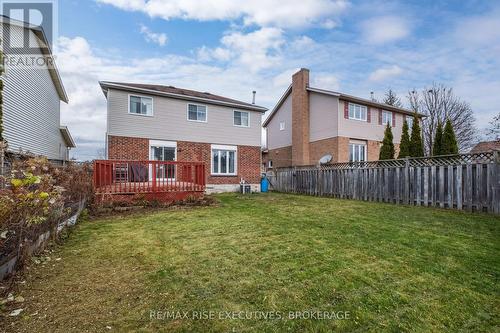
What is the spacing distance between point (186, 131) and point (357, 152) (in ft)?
41.8

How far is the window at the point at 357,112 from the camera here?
1853cm

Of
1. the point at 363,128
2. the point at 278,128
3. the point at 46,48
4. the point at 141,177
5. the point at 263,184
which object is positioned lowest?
the point at 263,184

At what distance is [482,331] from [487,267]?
1.72 metres

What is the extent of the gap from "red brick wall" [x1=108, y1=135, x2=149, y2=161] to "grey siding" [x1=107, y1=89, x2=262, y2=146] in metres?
0.26

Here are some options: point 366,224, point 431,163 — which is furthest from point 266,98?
point 366,224

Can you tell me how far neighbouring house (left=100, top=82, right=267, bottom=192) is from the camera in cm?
1263

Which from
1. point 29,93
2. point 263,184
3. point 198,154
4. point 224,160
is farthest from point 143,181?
point 29,93

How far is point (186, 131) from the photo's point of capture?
46.6ft

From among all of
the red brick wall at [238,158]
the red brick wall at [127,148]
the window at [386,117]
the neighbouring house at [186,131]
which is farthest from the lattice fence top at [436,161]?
the window at [386,117]

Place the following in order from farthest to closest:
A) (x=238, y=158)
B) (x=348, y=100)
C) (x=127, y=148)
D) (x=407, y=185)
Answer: (x=348, y=100) < (x=238, y=158) < (x=127, y=148) < (x=407, y=185)

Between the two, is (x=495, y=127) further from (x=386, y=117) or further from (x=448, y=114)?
(x=448, y=114)

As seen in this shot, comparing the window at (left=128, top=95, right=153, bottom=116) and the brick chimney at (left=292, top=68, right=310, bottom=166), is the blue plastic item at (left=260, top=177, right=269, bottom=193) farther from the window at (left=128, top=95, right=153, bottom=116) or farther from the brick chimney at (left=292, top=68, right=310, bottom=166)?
the window at (left=128, top=95, right=153, bottom=116)

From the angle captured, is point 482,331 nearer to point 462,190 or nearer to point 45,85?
point 462,190

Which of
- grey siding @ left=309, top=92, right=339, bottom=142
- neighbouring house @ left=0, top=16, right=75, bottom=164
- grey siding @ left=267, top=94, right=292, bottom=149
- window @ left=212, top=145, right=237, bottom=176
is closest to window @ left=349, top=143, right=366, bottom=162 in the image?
grey siding @ left=309, top=92, right=339, bottom=142
